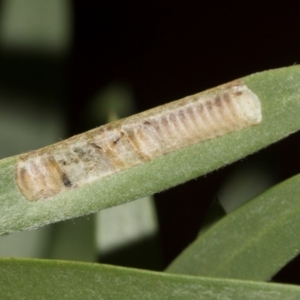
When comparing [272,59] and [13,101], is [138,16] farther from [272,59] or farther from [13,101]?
[13,101]

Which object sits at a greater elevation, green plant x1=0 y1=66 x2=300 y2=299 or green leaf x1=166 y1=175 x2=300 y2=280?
green plant x1=0 y1=66 x2=300 y2=299

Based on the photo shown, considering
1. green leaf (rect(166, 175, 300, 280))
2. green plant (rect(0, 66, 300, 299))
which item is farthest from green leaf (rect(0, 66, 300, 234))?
green leaf (rect(166, 175, 300, 280))

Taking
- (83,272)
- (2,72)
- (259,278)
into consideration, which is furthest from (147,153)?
(2,72)

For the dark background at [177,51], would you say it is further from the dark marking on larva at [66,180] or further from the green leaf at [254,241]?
the dark marking on larva at [66,180]

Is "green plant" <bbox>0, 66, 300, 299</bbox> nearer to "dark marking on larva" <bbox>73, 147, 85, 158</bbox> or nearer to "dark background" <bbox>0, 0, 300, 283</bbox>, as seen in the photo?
"dark marking on larva" <bbox>73, 147, 85, 158</bbox>

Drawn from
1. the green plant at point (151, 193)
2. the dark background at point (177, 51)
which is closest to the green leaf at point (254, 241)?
the green plant at point (151, 193)
